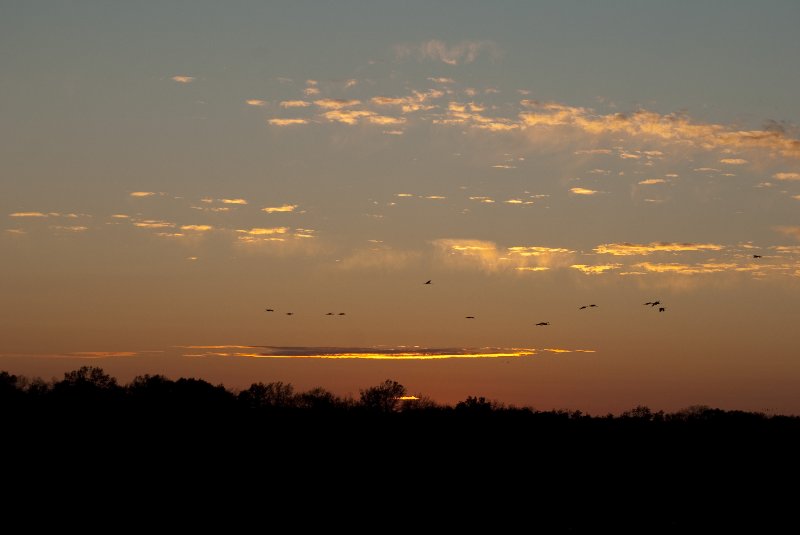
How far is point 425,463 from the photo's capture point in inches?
4222

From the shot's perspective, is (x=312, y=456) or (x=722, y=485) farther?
(x=312, y=456)

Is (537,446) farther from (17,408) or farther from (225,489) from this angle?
(17,408)

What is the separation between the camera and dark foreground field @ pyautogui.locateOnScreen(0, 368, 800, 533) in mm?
84312

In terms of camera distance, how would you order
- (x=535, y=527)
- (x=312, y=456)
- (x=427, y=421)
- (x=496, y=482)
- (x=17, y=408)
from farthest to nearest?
(x=427, y=421), (x=17, y=408), (x=312, y=456), (x=496, y=482), (x=535, y=527)

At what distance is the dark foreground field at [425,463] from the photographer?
84.3m

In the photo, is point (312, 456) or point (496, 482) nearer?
point (496, 482)

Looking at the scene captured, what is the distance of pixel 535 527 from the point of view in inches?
3009

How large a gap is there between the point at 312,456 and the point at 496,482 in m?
20.1

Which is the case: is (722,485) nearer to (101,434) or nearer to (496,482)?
(496,482)

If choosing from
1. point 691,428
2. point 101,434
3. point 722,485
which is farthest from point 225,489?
point 691,428

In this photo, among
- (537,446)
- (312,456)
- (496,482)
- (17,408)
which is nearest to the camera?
(496,482)

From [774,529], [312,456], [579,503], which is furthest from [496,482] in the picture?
[774,529]

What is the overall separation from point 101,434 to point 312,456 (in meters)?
22.6

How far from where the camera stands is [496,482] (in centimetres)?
9800
